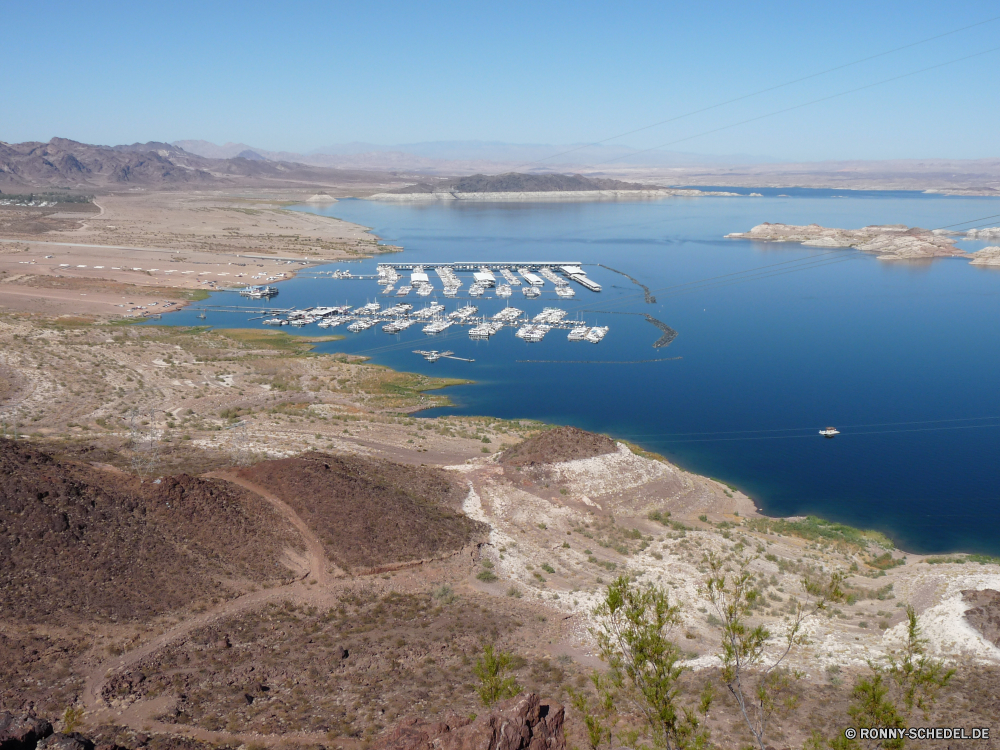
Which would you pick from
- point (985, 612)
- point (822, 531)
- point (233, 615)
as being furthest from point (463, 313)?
point (985, 612)

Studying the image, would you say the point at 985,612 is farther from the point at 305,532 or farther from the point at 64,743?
the point at 64,743

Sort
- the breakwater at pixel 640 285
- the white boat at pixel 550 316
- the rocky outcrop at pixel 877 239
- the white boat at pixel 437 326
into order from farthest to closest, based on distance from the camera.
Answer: the rocky outcrop at pixel 877 239, the breakwater at pixel 640 285, the white boat at pixel 550 316, the white boat at pixel 437 326

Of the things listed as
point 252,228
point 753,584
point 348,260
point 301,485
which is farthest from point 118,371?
point 252,228

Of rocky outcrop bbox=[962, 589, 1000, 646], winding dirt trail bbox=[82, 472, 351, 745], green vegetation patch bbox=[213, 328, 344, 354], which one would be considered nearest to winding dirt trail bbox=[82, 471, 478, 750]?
winding dirt trail bbox=[82, 472, 351, 745]

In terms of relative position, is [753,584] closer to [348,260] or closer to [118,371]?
[118,371]

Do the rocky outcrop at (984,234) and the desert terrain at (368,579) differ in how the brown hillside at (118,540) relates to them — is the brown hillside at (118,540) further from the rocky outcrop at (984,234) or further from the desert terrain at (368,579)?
the rocky outcrop at (984,234)

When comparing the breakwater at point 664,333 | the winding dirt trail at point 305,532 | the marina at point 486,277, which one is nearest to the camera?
the winding dirt trail at point 305,532

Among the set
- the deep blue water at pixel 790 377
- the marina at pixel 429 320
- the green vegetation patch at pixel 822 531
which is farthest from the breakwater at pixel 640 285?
the green vegetation patch at pixel 822 531
